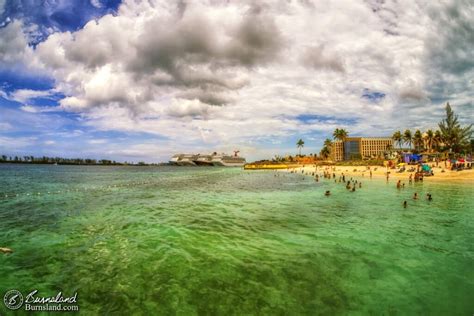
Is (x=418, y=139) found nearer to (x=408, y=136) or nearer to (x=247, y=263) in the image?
(x=408, y=136)

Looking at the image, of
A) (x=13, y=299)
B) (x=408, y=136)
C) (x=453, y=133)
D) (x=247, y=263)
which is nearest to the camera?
(x=13, y=299)

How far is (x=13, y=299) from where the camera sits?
8953mm

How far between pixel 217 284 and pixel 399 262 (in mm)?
8435

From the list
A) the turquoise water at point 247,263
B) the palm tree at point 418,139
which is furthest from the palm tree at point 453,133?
the turquoise water at point 247,263

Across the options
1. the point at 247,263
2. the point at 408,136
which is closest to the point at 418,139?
the point at 408,136

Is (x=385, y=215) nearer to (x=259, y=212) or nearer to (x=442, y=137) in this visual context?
(x=259, y=212)

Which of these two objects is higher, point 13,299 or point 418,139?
point 418,139

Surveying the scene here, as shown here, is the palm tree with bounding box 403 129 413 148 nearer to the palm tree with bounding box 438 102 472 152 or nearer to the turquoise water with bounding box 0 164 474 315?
the palm tree with bounding box 438 102 472 152

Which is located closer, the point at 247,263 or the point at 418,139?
the point at 247,263

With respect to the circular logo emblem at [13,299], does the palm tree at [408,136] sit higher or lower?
higher

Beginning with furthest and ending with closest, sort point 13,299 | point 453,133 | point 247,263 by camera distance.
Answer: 1. point 453,133
2. point 247,263
3. point 13,299

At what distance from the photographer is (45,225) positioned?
19.2m

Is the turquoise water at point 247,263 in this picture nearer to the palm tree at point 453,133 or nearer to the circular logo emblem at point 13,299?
the circular logo emblem at point 13,299

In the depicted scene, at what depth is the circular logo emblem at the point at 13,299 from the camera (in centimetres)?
853
